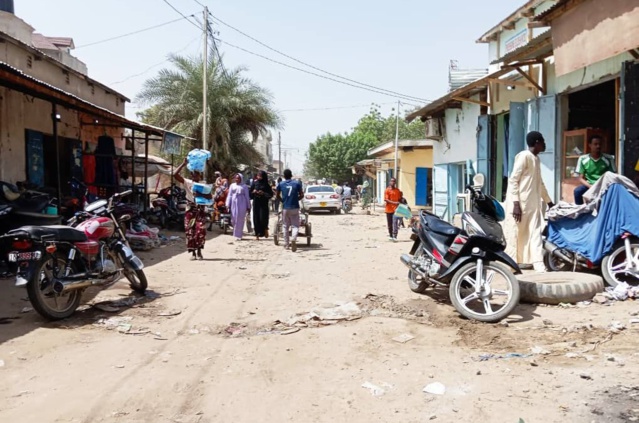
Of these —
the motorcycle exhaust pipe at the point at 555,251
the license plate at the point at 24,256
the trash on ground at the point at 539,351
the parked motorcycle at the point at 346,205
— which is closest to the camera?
the trash on ground at the point at 539,351

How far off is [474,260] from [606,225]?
1957 millimetres

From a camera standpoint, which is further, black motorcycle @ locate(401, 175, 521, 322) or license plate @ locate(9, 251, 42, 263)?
black motorcycle @ locate(401, 175, 521, 322)

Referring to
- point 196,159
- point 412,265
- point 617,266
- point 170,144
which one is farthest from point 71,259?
point 170,144

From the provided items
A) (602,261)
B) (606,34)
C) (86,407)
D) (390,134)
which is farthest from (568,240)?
(390,134)

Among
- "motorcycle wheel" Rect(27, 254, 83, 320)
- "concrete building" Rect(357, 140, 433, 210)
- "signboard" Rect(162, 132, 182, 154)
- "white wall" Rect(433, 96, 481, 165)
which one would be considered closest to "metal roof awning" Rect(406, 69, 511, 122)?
"white wall" Rect(433, 96, 481, 165)

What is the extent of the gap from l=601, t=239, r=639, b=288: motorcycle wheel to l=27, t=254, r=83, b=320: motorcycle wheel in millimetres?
6009

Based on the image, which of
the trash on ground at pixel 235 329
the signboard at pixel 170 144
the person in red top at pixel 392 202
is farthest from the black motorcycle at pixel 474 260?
the signboard at pixel 170 144

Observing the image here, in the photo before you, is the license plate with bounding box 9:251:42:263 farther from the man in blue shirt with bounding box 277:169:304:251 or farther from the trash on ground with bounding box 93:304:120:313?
the man in blue shirt with bounding box 277:169:304:251

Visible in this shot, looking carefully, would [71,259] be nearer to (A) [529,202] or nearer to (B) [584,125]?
(A) [529,202]

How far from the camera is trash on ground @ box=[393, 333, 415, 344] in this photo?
15.5 feet

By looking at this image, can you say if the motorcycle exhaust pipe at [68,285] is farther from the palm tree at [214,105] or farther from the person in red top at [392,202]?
the palm tree at [214,105]

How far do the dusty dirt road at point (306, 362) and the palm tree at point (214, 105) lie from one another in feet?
64.8

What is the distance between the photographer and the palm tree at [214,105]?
85.0 feet

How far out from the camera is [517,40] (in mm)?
13703
